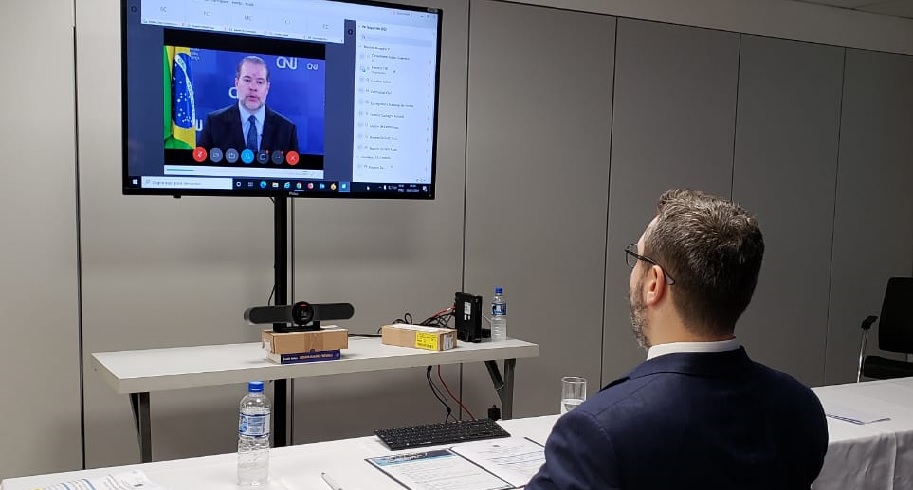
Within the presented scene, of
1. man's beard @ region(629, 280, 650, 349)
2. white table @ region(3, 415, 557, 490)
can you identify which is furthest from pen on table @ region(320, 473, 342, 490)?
man's beard @ region(629, 280, 650, 349)

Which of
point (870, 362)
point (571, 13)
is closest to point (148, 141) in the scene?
point (571, 13)

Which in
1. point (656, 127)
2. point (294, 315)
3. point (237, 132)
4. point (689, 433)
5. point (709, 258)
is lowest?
point (294, 315)

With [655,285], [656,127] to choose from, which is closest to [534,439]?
[655,285]

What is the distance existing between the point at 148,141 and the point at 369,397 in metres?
1.68

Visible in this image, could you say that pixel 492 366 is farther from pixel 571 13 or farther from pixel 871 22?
pixel 871 22

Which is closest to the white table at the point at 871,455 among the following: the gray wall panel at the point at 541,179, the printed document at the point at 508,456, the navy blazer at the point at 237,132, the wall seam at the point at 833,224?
the printed document at the point at 508,456

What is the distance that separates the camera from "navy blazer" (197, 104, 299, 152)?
2.88m

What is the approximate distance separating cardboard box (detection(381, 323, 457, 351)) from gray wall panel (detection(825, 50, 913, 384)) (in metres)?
3.24

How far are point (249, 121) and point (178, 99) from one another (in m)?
0.26

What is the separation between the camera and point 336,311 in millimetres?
3010

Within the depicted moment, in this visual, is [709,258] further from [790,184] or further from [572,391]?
[790,184]

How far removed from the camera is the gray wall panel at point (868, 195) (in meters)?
5.21

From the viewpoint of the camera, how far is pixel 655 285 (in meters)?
1.40

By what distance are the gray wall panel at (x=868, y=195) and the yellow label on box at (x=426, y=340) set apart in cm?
330
